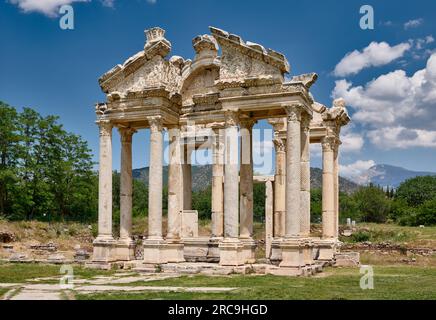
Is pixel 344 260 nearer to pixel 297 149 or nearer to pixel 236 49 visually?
pixel 297 149

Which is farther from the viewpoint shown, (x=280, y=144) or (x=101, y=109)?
(x=280, y=144)

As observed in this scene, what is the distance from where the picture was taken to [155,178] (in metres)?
26.7

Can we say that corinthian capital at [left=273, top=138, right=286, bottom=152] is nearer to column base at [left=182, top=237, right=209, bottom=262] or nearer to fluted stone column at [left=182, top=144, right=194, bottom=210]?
fluted stone column at [left=182, top=144, right=194, bottom=210]

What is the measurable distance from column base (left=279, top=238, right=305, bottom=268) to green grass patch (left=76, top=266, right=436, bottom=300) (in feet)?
A: 3.81

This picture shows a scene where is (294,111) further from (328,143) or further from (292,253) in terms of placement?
(328,143)

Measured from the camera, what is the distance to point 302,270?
74.5ft

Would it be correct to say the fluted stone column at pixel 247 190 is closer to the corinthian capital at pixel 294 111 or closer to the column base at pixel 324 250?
the corinthian capital at pixel 294 111

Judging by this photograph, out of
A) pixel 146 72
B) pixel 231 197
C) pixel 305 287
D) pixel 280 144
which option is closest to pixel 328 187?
pixel 280 144

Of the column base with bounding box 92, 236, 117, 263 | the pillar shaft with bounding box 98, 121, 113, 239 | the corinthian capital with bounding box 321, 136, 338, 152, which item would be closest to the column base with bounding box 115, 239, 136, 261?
the column base with bounding box 92, 236, 117, 263

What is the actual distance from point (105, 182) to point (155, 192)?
2.85 metres

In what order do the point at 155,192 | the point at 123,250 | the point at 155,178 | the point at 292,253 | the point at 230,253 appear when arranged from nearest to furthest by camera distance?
1. the point at 292,253
2. the point at 230,253
3. the point at 155,192
4. the point at 155,178
5. the point at 123,250

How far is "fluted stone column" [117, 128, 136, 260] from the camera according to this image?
90.6 ft
